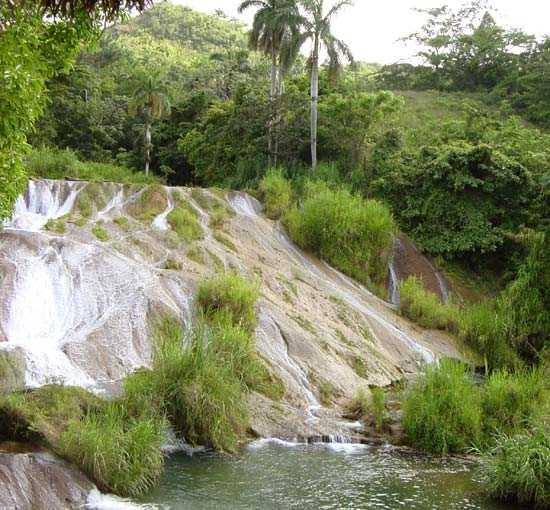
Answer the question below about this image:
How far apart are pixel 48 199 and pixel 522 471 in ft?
66.7

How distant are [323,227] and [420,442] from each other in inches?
572

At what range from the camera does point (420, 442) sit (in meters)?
15.7

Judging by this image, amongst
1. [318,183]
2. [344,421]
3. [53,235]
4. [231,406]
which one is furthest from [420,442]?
[318,183]

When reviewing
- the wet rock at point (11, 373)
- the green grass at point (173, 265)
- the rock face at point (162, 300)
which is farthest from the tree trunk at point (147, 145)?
the wet rock at point (11, 373)

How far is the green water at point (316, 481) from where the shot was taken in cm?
1222

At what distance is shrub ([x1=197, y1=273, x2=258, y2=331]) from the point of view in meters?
19.5

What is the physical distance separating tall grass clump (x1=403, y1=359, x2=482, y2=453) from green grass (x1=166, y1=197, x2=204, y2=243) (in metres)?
11.4

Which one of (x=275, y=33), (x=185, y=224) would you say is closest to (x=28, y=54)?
(x=185, y=224)

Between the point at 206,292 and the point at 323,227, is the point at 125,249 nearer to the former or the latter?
the point at 206,292

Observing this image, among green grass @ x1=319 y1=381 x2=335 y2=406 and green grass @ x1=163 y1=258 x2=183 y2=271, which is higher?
green grass @ x1=163 y1=258 x2=183 y2=271

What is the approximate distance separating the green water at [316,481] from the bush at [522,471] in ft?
0.94

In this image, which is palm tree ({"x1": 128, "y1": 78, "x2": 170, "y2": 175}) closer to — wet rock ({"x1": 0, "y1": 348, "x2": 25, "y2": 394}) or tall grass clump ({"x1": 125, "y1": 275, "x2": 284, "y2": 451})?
tall grass clump ({"x1": 125, "y1": 275, "x2": 284, "y2": 451})

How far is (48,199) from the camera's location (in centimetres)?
2745

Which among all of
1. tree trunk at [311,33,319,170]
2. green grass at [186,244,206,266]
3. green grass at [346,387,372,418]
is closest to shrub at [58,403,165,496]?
green grass at [346,387,372,418]
